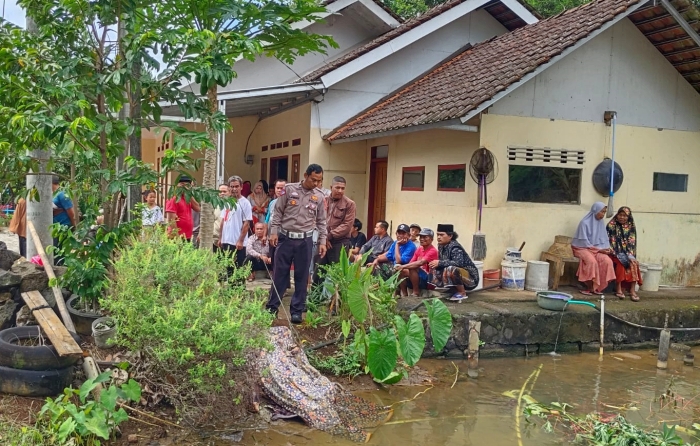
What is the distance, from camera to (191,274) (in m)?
5.40

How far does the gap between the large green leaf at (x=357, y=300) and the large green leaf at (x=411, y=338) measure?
49 centimetres

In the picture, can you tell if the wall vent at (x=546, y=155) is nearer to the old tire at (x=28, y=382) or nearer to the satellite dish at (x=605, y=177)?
the satellite dish at (x=605, y=177)

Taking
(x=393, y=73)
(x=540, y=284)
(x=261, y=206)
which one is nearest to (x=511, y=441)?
(x=540, y=284)

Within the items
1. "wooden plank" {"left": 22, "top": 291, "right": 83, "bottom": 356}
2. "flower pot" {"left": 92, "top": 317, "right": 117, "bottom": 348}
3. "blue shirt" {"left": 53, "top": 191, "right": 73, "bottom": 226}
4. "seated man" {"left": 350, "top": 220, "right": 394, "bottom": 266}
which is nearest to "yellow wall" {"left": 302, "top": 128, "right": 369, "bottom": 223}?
"seated man" {"left": 350, "top": 220, "right": 394, "bottom": 266}

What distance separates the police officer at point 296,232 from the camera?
23.6ft

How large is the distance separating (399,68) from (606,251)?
5784mm

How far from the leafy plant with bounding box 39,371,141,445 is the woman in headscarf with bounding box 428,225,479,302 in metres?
5.01

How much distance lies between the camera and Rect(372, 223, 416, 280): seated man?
877 centimetres

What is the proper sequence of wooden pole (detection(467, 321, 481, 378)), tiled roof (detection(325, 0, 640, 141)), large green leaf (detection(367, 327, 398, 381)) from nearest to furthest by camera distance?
large green leaf (detection(367, 327, 398, 381)) → wooden pole (detection(467, 321, 481, 378)) → tiled roof (detection(325, 0, 640, 141))

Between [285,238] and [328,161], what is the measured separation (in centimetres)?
550

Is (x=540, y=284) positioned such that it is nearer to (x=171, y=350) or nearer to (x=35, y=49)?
(x=171, y=350)

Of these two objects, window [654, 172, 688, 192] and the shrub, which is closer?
the shrub

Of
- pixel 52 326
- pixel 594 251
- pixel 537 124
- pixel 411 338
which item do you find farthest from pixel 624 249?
pixel 52 326

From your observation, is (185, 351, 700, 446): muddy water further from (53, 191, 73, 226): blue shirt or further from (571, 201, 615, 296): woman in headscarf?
(53, 191, 73, 226): blue shirt
